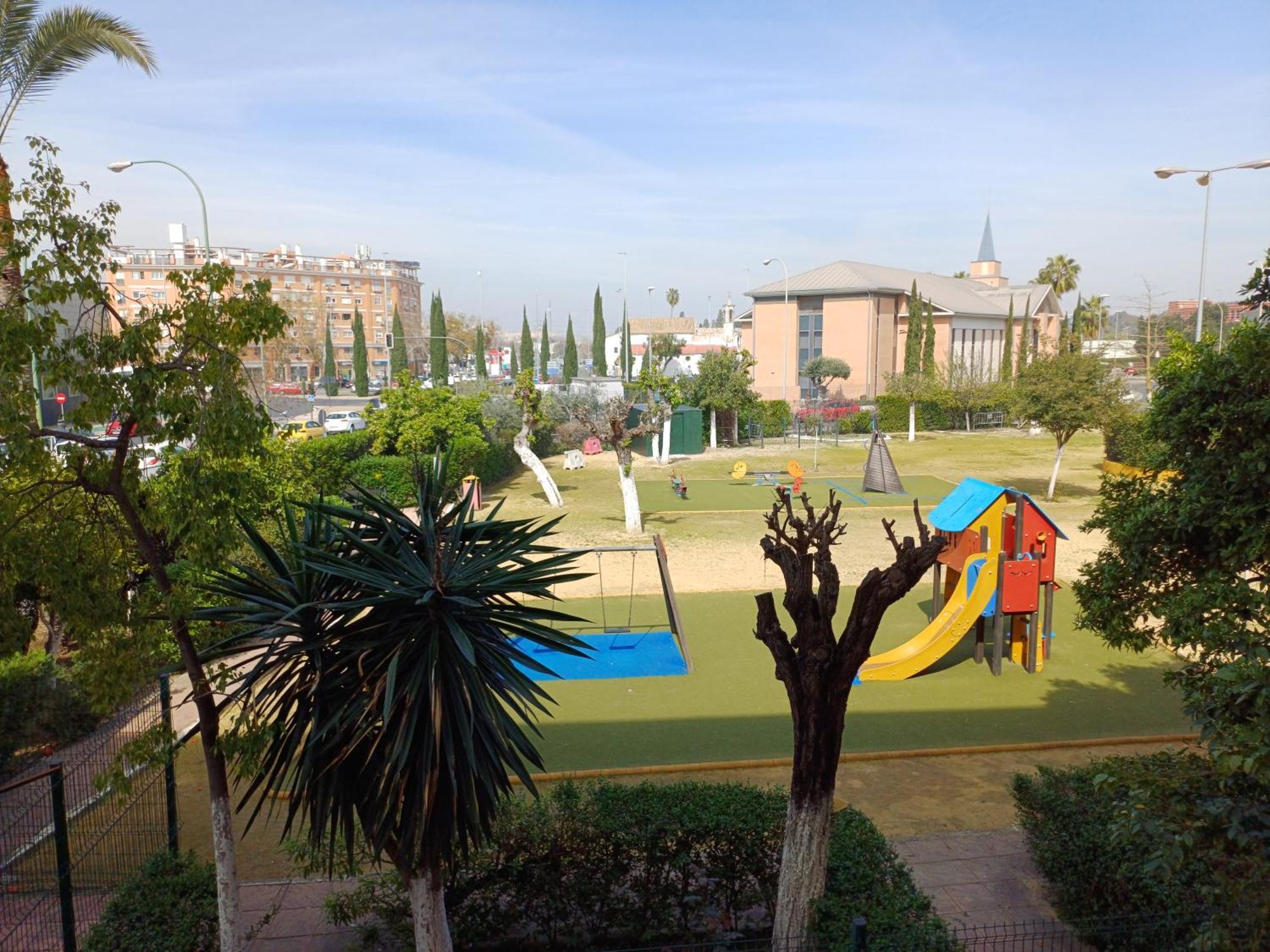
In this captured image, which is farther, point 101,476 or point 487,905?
point 487,905

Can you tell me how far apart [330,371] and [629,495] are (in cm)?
6919

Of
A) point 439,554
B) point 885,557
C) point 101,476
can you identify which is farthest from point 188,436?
point 885,557

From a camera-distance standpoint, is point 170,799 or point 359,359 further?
point 359,359

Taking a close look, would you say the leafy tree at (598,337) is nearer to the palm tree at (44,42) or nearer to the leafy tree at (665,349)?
the leafy tree at (665,349)

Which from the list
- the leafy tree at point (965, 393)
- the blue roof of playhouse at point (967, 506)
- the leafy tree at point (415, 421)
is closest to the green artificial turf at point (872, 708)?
the blue roof of playhouse at point (967, 506)

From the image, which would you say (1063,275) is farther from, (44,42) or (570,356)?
(44,42)

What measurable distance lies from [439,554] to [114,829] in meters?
5.73

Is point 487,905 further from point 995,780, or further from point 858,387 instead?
point 858,387

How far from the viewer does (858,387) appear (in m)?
57.1

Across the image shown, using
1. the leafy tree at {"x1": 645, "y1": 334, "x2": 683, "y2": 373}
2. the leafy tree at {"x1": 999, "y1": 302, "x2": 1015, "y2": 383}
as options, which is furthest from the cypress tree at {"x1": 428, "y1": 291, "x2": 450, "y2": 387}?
the leafy tree at {"x1": 999, "y1": 302, "x2": 1015, "y2": 383}

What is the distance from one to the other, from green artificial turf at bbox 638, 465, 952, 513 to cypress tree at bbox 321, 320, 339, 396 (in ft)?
178

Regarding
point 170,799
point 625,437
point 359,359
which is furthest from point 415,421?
point 359,359

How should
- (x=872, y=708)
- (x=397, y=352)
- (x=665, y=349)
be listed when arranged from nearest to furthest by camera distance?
(x=872, y=708) → (x=397, y=352) → (x=665, y=349)

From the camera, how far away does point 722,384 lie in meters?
41.2
